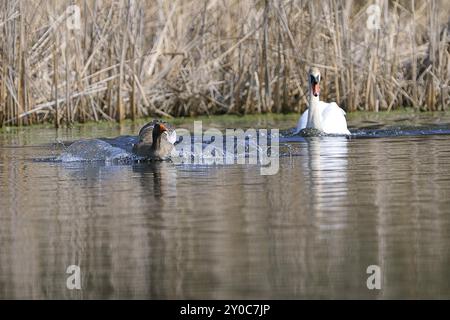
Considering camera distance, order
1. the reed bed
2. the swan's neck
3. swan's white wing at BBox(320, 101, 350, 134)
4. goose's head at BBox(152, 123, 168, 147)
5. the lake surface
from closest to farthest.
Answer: the lake surface → goose's head at BBox(152, 123, 168, 147) → swan's white wing at BBox(320, 101, 350, 134) → the swan's neck → the reed bed

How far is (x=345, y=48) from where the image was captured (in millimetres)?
17172

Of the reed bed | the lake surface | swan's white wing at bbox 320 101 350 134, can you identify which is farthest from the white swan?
the lake surface

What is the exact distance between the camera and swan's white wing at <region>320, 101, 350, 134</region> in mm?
14719

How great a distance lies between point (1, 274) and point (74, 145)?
19.5 feet

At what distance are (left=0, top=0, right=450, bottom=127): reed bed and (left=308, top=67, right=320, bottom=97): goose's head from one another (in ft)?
4.42

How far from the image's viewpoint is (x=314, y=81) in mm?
15664

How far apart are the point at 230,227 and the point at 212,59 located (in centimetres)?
1007

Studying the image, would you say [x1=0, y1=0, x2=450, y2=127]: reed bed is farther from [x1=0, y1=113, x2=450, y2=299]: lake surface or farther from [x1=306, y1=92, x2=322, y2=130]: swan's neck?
[x1=0, y1=113, x2=450, y2=299]: lake surface

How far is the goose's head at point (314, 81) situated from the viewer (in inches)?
610

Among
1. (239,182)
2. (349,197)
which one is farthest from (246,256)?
(239,182)

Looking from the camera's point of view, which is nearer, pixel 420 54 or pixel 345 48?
pixel 345 48

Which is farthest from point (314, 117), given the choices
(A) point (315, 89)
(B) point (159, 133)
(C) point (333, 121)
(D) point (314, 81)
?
(B) point (159, 133)

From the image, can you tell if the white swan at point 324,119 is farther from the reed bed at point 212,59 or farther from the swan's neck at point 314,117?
the reed bed at point 212,59
